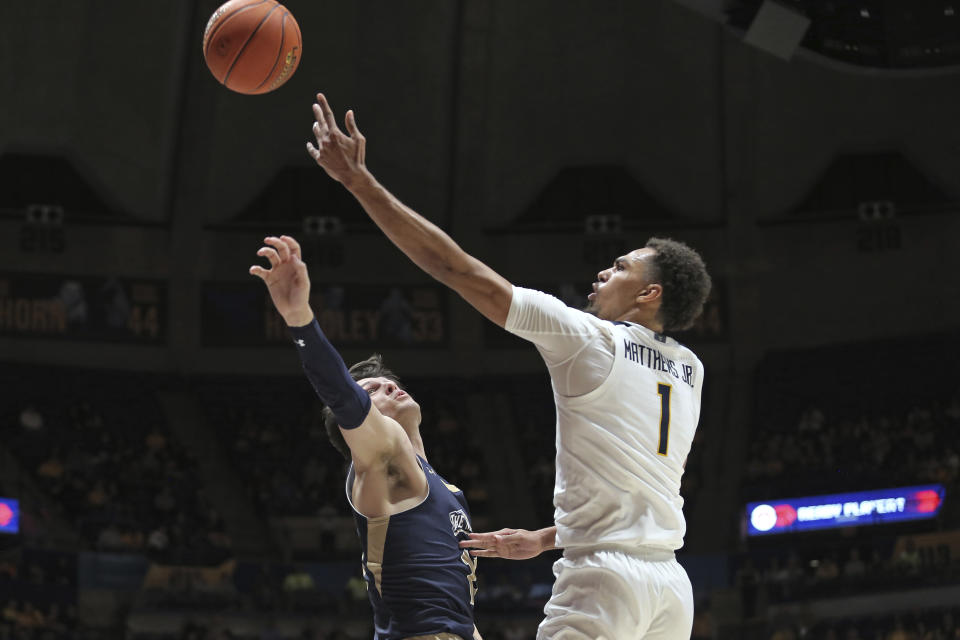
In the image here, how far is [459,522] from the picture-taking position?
4406mm

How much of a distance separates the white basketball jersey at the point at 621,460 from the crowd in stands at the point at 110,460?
596 inches

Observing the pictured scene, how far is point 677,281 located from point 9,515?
17.0 meters

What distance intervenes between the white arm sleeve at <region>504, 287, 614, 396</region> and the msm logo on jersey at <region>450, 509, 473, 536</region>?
90cm

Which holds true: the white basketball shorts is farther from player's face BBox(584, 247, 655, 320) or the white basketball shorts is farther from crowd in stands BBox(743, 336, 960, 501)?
crowd in stands BBox(743, 336, 960, 501)

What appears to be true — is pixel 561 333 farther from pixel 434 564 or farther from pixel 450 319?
pixel 450 319

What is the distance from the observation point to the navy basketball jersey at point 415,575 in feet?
13.4

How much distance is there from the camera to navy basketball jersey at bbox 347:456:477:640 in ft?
13.4

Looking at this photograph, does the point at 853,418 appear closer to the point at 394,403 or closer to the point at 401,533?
the point at 394,403

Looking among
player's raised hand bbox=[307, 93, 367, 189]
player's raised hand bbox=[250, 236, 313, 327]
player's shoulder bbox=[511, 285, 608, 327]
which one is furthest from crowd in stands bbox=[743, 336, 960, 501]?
player's raised hand bbox=[307, 93, 367, 189]

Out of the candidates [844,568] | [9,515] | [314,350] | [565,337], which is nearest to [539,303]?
[565,337]

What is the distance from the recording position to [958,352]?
67.9 feet

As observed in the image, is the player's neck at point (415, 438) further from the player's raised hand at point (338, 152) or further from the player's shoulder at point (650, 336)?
the player's raised hand at point (338, 152)

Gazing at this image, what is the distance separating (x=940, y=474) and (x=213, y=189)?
1397 centimetres

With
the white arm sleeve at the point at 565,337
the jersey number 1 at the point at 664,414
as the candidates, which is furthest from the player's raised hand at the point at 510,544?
the white arm sleeve at the point at 565,337
